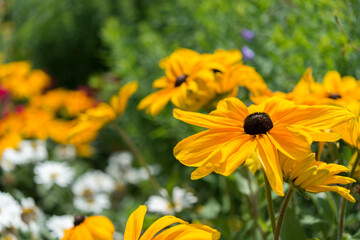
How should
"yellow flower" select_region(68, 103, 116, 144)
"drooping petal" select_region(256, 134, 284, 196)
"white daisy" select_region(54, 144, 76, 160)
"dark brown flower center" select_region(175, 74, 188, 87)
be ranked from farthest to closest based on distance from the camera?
"white daisy" select_region(54, 144, 76, 160)
"yellow flower" select_region(68, 103, 116, 144)
"dark brown flower center" select_region(175, 74, 188, 87)
"drooping petal" select_region(256, 134, 284, 196)

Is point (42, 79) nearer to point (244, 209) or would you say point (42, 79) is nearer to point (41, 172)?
point (41, 172)

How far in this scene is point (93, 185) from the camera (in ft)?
5.70

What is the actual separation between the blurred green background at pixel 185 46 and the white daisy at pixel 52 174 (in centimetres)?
25

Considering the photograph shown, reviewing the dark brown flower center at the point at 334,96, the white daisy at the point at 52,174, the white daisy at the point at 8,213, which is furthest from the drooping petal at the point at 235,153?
the white daisy at the point at 52,174

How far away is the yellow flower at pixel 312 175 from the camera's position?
535 mm

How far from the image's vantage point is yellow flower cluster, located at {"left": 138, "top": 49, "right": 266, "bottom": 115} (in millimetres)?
840

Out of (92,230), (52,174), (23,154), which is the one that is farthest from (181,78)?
(23,154)

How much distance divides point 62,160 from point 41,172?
0.29 metres

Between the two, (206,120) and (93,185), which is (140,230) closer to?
(206,120)

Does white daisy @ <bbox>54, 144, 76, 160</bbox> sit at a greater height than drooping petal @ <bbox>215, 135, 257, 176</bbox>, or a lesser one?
lesser

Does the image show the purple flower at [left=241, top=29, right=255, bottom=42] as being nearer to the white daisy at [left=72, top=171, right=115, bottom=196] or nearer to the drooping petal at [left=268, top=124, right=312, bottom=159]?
the white daisy at [left=72, top=171, right=115, bottom=196]

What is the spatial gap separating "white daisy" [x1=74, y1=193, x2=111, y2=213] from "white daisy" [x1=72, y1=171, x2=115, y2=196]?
2cm

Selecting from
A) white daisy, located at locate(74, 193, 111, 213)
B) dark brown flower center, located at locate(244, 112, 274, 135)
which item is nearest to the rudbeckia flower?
dark brown flower center, located at locate(244, 112, 274, 135)

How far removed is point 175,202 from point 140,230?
2.74 ft
